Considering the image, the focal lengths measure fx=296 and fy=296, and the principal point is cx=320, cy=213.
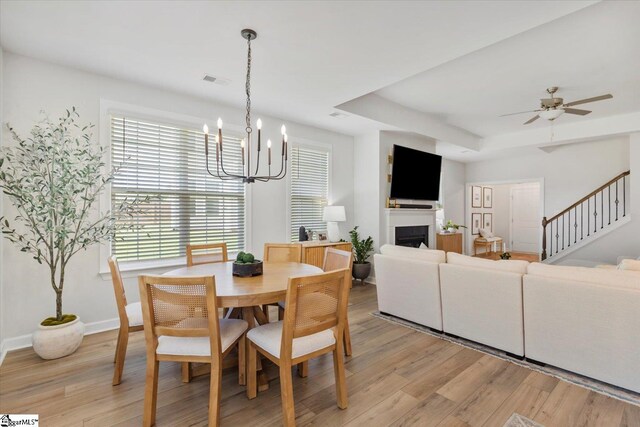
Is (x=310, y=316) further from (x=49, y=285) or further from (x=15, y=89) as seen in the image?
(x=15, y=89)

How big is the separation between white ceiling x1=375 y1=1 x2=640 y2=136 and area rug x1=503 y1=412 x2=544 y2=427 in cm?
308

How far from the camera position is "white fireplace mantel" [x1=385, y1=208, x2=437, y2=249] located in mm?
5312

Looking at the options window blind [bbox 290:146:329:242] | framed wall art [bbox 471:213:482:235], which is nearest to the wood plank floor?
window blind [bbox 290:146:329:242]

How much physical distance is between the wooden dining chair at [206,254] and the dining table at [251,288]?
34cm

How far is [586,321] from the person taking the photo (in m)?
2.18

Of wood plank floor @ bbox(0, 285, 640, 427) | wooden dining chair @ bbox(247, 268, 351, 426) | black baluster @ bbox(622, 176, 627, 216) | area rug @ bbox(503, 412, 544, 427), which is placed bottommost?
wood plank floor @ bbox(0, 285, 640, 427)

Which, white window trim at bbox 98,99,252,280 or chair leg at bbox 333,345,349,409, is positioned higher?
white window trim at bbox 98,99,252,280

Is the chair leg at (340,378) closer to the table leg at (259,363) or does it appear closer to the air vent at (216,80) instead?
the table leg at (259,363)

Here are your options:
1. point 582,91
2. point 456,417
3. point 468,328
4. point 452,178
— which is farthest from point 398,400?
point 452,178

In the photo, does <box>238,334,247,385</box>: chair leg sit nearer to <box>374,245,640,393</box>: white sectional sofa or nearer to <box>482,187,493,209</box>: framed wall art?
<box>374,245,640,393</box>: white sectional sofa

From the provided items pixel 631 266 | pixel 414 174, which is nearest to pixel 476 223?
pixel 414 174

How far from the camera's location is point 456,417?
1.85 metres

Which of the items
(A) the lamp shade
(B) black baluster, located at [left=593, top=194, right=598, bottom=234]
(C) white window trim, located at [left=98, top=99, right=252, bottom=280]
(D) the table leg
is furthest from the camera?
(B) black baluster, located at [left=593, top=194, right=598, bottom=234]

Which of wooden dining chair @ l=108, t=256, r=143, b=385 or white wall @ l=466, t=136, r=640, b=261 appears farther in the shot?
white wall @ l=466, t=136, r=640, b=261
